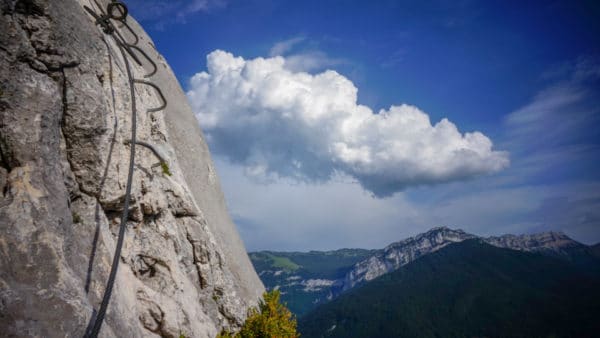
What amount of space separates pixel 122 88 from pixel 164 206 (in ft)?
18.9

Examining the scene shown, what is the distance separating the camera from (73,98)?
31.6 ft

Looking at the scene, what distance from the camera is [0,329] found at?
5168mm

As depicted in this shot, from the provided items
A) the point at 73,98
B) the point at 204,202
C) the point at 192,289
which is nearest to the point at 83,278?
the point at 73,98

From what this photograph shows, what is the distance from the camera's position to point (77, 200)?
→ 31.4 feet

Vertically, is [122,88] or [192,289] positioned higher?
[122,88]

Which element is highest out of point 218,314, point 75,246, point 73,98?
point 73,98

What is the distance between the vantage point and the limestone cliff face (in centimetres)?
614

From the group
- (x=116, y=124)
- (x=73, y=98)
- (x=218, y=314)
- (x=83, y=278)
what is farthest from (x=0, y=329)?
(x=218, y=314)

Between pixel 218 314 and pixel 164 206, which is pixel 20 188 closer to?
pixel 164 206

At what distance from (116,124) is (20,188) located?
16.4ft

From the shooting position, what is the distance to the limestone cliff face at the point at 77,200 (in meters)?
6.14

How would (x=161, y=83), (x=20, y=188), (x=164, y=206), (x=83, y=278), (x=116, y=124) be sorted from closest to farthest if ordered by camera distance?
(x=20, y=188) < (x=83, y=278) < (x=116, y=124) < (x=164, y=206) < (x=161, y=83)

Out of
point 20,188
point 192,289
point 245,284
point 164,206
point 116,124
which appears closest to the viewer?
point 20,188

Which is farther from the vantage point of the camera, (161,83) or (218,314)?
(161,83)
